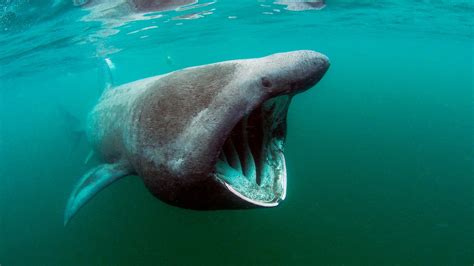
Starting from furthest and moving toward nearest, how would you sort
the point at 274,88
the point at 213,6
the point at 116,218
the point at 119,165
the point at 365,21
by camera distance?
1. the point at 365,21
2. the point at 213,6
3. the point at 116,218
4. the point at 119,165
5. the point at 274,88

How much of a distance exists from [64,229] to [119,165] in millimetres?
Answer: 6595

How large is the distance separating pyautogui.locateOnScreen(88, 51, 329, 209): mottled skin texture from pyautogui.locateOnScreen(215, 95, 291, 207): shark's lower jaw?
0.17m

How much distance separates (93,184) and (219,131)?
2.73 m

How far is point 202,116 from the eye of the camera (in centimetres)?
254

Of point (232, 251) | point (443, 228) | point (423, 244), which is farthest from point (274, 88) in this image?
point (443, 228)

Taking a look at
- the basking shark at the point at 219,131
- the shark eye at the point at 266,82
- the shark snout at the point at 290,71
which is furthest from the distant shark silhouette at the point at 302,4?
the shark eye at the point at 266,82

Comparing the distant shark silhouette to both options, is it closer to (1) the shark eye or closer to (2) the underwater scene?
(2) the underwater scene

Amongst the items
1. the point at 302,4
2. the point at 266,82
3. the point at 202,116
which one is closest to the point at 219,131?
the point at 202,116

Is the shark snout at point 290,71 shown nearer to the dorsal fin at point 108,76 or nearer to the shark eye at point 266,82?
the shark eye at point 266,82

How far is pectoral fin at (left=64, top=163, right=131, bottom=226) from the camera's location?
4.02 metres

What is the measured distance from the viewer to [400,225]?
7.82 metres

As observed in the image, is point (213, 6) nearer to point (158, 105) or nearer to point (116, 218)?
point (116, 218)

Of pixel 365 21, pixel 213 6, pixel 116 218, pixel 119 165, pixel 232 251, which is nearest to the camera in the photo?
pixel 119 165

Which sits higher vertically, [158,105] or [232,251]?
[158,105]
